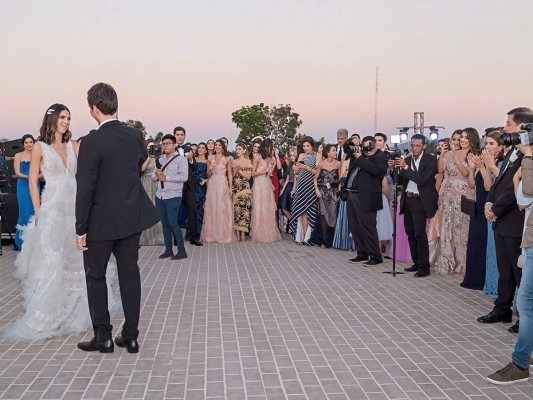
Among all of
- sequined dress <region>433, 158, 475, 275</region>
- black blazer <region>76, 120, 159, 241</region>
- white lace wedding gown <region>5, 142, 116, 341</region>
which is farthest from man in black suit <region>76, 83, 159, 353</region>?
sequined dress <region>433, 158, 475, 275</region>

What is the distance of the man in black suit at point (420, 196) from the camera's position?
27.9 feet

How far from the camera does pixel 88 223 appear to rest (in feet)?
15.7

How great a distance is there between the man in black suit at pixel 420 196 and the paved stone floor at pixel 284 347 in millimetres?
461

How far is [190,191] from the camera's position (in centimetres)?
1127

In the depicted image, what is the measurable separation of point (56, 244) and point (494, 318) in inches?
170

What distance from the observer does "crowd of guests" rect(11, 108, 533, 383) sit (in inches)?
231

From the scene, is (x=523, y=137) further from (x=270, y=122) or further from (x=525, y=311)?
(x=270, y=122)

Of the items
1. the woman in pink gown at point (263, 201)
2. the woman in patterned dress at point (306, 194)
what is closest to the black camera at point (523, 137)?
the woman in patterned dress at point (306, 194)

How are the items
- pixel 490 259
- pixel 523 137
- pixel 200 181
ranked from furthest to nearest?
pixel 200 181, pixel 490 259, pixel 523 137

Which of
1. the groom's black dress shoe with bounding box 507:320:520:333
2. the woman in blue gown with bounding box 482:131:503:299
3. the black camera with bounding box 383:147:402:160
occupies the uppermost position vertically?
the black camera with bounding box 383:147:402:160

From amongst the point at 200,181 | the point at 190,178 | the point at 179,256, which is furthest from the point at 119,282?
the point at 200,181

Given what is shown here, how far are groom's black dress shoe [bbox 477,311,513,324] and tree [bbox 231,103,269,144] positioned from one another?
152 feet

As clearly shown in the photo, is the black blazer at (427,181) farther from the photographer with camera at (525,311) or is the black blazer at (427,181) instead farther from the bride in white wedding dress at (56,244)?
the bride in white wedding dress at (56,244)

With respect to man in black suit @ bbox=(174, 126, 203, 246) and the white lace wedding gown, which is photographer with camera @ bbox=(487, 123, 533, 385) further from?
man in black suit @ bbox=(174, 126, 203, 246)
